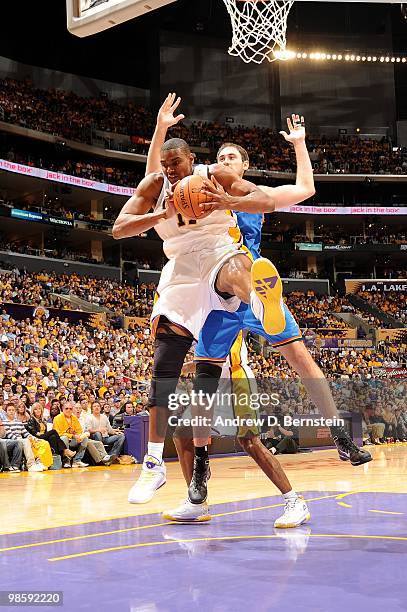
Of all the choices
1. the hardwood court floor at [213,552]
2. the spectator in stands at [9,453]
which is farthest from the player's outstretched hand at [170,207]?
the spectator in stands at [9,453]

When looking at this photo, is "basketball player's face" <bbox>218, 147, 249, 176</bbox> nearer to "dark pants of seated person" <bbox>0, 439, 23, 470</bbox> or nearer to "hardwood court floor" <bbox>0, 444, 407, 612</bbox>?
"hardwood court floor" <bbox>0, 444, 407, 612</bbox>

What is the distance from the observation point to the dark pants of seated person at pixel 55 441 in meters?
10.9

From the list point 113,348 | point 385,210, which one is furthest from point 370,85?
point 113,348

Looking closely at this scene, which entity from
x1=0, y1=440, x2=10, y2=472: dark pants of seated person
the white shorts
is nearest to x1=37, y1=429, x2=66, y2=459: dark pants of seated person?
x1=0, y1=440, x2=10, y2=472: dark pants of seated person

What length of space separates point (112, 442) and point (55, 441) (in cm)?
120

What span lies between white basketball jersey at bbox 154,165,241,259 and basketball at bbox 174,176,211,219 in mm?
345

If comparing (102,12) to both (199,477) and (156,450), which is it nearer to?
(156,450)

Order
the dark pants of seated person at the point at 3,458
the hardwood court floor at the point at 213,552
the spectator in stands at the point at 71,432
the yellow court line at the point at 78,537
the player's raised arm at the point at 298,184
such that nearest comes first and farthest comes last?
the hardwood court floor at the point at 213,552 → the yellow court line at the point at 78,537 → the player's raised arm at the point at 298,184 → the dark pants of seated person at the point at 3,458 → the spectator in stands at the point at 71,432

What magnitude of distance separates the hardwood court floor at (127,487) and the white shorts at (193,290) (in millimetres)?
1998

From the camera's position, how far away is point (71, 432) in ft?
37.1

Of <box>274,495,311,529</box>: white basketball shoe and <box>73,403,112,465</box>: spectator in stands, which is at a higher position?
<box>274,495,311,529</box>: white basketball shoe

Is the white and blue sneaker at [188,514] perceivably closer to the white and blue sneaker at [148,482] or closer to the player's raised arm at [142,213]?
the white and blue sneaker at [148,482]

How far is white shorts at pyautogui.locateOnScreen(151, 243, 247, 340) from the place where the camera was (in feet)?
14.3

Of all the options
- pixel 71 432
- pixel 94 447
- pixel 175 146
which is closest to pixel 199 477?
pixel 175 146
